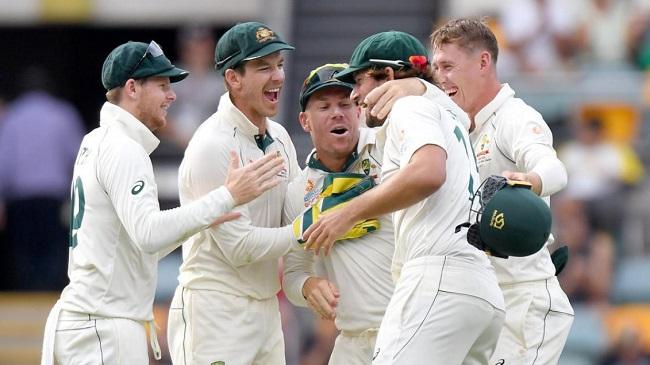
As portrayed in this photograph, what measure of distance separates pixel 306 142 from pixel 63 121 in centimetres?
247

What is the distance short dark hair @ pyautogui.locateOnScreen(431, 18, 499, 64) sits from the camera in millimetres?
7707

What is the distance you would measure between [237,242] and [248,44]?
104 centimetres

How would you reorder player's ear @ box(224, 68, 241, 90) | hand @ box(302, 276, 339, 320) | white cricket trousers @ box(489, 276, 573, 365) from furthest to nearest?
player's ear @ box(224, 68, 241, 90) < hand @ box(302, 276, 339, 320) < white cricket trousers @ box(489, 276, 573, 365)

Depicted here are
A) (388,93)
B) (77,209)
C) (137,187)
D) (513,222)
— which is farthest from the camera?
(77,209)

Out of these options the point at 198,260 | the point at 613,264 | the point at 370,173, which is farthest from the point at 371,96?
the point at 613,264

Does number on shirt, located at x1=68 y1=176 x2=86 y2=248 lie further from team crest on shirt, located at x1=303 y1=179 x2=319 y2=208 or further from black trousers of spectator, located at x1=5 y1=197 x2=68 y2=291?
black trousers of spectator, located at x1=5 y1=197 x2=68 y2=291

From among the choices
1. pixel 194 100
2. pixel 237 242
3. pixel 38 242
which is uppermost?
pixel 237 242

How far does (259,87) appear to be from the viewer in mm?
7922

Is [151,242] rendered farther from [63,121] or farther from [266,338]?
[63,121]

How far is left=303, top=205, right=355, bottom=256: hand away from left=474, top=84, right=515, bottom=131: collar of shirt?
139 centimetres

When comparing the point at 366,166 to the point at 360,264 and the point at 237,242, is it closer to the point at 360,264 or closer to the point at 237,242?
the point at 360,264

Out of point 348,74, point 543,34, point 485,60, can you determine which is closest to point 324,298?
point 348,74

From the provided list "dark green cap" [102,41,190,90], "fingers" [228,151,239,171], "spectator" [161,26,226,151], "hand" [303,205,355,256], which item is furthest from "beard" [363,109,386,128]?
"spectator" [161,26,226,151]

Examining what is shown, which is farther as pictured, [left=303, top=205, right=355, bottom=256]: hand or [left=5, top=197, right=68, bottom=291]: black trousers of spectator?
[left=5, top=197, right=68, bottom=291]: black trousers of spectator
